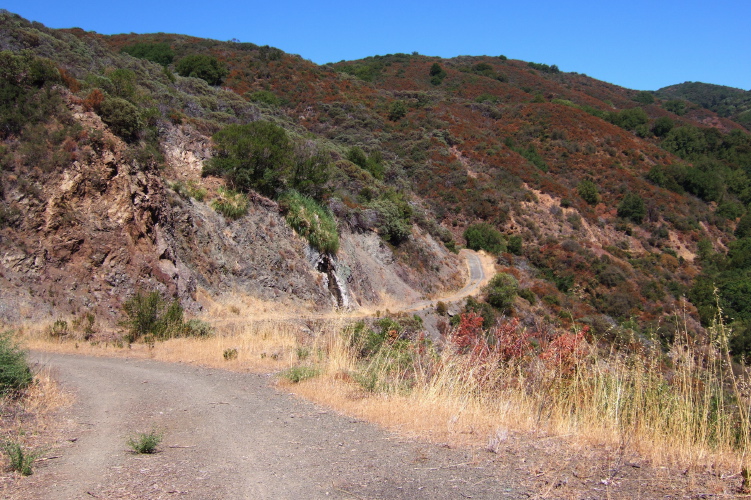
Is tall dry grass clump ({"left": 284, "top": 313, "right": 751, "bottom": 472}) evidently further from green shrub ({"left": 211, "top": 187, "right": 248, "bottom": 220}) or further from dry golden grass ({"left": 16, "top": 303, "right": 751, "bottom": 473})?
green shrub ({"left": 211, "top": 187, "right": 248, "bottom": 220})

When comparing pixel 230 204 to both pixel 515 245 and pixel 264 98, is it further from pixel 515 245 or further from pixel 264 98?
pixel 264 98

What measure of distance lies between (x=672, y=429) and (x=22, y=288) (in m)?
14.2

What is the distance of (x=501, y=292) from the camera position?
2925cm

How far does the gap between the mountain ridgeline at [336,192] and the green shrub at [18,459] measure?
17.5ft

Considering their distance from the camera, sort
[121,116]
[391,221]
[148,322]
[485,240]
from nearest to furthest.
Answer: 1. [148,322]
2. [121,116]
3. [391,221]
4. [485,240]

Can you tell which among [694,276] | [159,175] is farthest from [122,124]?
[694,276]

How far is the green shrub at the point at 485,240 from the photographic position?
134 feet

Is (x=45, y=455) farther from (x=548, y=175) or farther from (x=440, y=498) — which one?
(x=548, y=175)

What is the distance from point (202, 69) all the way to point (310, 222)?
110 feet

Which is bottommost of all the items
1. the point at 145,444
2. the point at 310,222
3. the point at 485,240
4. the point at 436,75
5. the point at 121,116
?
the point at 145,444

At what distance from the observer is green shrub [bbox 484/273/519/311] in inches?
1141

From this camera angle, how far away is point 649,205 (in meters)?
50.0

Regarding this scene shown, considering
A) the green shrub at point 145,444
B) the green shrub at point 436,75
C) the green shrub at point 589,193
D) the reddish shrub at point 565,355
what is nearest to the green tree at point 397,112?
the green shrub at point 589,193

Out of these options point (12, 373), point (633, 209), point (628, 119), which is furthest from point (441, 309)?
point (628, 119)
